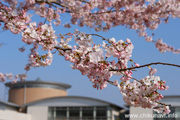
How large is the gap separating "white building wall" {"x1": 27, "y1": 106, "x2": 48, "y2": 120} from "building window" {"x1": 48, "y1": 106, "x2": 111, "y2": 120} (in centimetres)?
38

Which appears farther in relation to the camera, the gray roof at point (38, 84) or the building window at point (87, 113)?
the gray roof at point (38, 84)

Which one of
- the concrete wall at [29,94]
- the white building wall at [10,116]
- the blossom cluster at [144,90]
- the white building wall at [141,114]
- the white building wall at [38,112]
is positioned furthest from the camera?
the concrete wall at [29,94]

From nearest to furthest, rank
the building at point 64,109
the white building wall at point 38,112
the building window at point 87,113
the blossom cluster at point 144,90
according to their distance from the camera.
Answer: the blossom cluster at point 144,90, the building at point 64,109, the building window at point 87,113, the white building wall at point 38,112

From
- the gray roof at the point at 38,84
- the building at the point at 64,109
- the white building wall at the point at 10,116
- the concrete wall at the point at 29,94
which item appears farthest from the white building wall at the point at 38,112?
the gray roof at the point at 38,84

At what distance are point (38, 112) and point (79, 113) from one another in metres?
3.87

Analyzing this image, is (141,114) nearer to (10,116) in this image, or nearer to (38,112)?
(38,112)

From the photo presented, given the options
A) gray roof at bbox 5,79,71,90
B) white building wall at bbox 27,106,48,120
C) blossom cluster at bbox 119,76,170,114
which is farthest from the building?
blossom cluster at bbox 119,76,170,114

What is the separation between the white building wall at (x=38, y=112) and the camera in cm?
2489

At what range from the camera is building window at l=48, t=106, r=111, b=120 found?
23.9 metres

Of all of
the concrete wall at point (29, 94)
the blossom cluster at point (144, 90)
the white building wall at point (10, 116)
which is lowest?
the white building wall at point (10, 116)

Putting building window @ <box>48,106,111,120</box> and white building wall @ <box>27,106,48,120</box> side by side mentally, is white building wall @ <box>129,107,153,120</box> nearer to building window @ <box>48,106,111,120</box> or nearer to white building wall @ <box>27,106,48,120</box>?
building window @ <box>48,106,111,120</box>

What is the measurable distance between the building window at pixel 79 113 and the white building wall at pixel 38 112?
377mm

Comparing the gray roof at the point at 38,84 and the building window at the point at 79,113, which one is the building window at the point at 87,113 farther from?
the gray roof at the point at 38,84

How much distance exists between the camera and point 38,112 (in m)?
25.2
